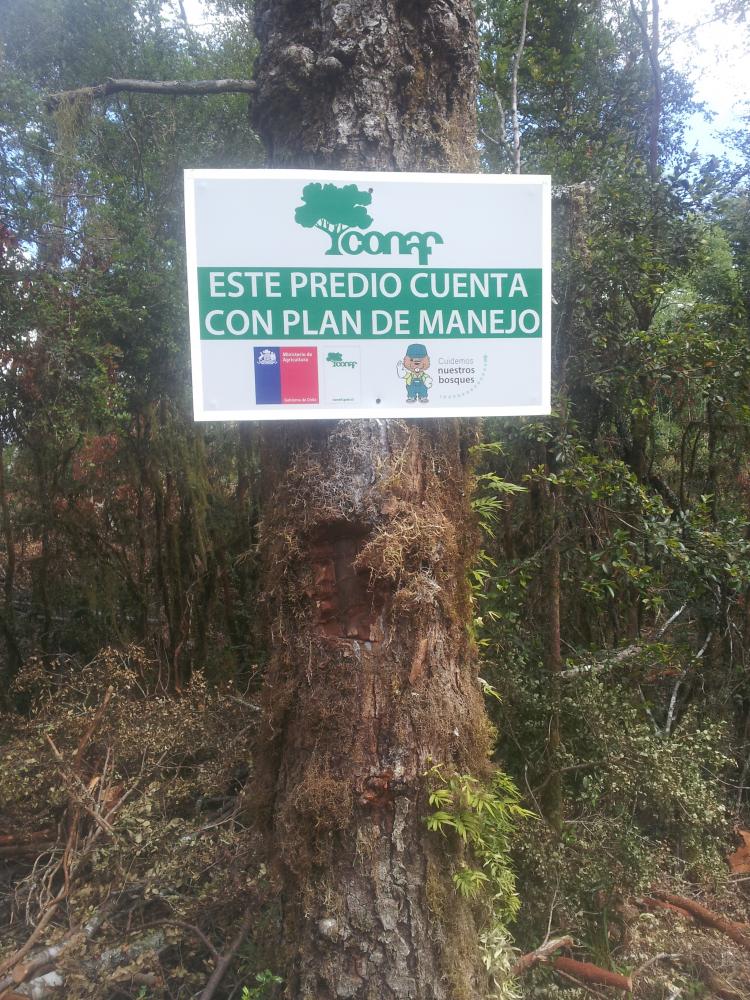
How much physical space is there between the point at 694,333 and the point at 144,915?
3.88 metres

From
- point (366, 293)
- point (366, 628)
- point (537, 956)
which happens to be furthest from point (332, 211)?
point (537, 956)

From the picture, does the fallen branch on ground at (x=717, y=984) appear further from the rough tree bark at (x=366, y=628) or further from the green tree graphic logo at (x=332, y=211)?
the green tree graphic logo at (x=332, y=211)

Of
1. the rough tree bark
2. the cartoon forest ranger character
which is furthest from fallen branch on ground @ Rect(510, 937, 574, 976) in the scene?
the cartoon forest ranger character

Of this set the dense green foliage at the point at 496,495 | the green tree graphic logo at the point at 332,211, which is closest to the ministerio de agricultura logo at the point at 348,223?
the green tree graphic logo at the point at 332,211

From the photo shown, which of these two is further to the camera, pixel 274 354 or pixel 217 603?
pixel 217 603

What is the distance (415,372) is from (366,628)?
0.66 meters

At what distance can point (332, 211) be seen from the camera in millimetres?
1795

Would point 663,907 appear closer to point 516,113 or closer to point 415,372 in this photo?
point 415,372

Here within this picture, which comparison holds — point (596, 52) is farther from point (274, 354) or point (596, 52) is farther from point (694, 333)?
point (274, 354)

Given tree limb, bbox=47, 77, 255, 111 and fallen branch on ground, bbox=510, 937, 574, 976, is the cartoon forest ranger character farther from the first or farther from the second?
Result: fallen branch on ground, bbox=510, 937, 574, 976

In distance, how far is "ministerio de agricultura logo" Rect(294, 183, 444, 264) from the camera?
1.79 metres

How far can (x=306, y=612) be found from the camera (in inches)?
72.8

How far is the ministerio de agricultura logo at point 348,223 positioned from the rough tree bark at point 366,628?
5.1 inches

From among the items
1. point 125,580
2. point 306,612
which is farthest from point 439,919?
point 125,580
